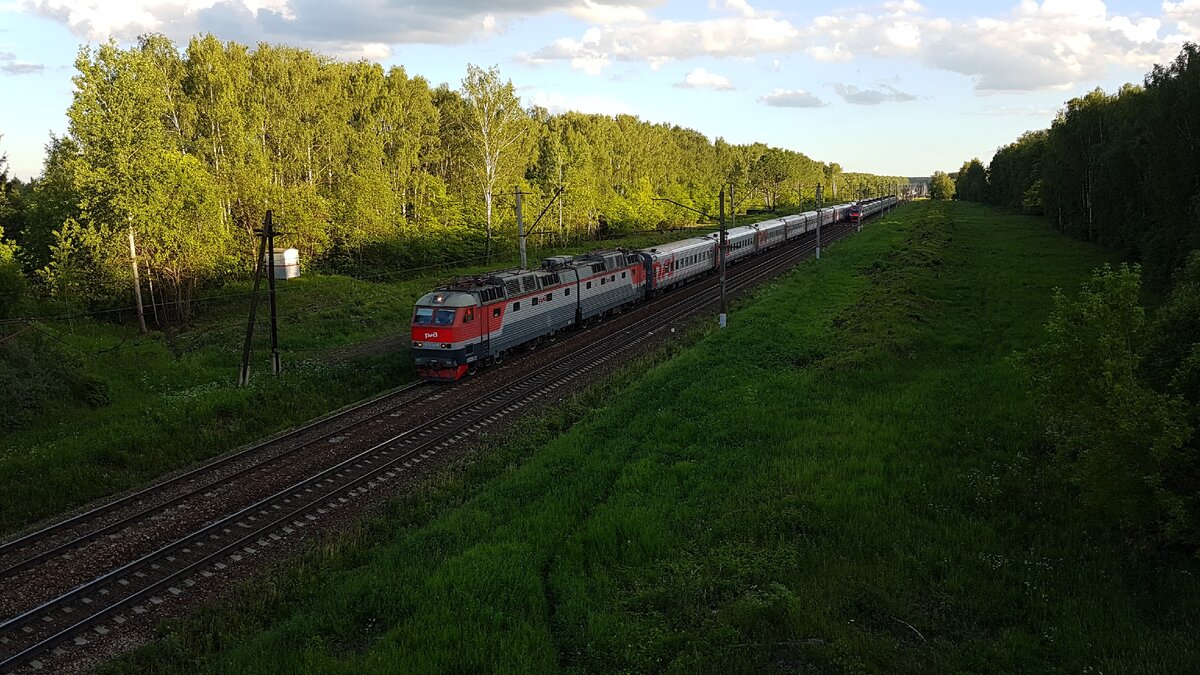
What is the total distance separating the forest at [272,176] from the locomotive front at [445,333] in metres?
17.8

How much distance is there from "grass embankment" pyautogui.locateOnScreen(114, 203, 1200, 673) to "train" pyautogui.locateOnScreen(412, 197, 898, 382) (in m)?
7.29

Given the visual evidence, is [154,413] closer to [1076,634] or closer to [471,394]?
[471,394]

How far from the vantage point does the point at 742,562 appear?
13.0 meters

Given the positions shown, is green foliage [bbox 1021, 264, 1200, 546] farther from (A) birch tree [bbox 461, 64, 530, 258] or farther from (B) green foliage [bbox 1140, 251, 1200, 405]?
(A) birch tree [bbox 461, 64, 530, 258]

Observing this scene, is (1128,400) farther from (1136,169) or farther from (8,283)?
(1136,169)

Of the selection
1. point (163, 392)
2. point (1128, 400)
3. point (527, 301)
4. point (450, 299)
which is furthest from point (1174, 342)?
point (163, 392)

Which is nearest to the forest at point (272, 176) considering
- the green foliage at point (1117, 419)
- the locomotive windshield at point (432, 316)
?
the locomotive windshield at point (432, 316)

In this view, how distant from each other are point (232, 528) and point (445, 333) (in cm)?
1269

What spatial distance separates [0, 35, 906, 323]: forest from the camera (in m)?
35.3

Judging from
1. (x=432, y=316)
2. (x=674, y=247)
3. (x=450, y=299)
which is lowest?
(x=432, y=316)

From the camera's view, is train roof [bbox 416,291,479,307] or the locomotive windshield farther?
train roof [bbox 416,291,479,307]

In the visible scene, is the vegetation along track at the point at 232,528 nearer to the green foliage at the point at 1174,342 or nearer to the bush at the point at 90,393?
the bush at the point at 90,393

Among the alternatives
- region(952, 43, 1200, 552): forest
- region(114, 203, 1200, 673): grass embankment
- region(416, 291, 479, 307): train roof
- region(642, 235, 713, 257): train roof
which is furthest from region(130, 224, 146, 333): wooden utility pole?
region(952, 43, 1200, 552): forest

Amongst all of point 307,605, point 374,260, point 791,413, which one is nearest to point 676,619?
point 307,605
